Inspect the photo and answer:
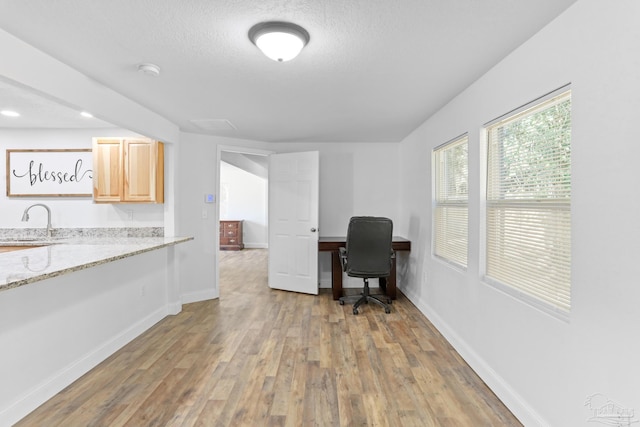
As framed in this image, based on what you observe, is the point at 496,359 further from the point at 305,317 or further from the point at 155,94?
the point at 155,94

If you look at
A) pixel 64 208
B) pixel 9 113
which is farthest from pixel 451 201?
pixel 9 113

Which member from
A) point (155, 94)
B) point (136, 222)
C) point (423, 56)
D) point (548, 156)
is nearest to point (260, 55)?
point (423, 56)

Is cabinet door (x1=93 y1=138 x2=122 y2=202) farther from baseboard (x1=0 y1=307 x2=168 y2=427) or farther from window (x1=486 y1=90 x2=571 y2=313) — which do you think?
window (x1=486 y1=90 x2=571 y2=313)

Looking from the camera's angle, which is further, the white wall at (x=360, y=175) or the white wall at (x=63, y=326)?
the white wall at (x=360, y=175)

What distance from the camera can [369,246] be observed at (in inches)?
156

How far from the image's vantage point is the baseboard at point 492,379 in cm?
187

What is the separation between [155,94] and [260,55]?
1.29m

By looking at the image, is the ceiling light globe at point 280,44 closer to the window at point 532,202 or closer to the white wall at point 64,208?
the window at point 532,202

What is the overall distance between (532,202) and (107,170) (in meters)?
4.06

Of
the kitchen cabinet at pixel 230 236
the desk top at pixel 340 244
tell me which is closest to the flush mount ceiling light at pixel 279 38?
the desk top at pixel 340 244

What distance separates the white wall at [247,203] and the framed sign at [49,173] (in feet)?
19.3

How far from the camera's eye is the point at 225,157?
689 cm

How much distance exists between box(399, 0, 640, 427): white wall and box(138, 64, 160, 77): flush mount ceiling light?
2338mm

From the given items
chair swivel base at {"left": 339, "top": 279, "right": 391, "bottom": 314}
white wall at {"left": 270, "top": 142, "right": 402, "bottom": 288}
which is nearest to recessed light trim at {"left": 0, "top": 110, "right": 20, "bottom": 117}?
white wall at {"left": 270, "top": 142, "right": 402, "bottom": 288}
